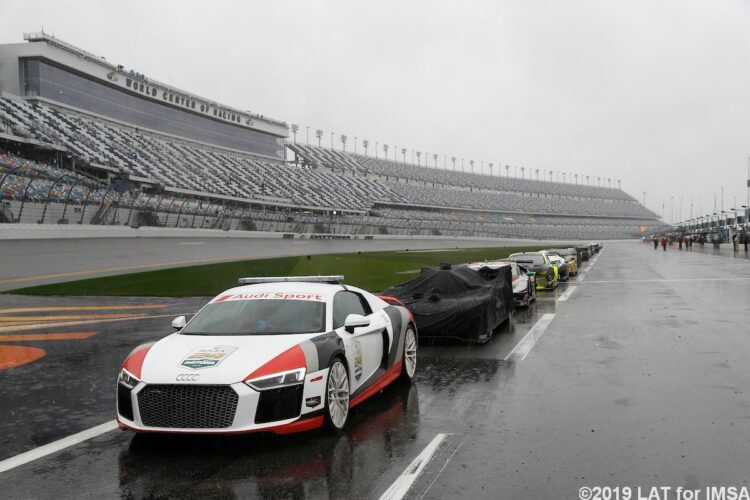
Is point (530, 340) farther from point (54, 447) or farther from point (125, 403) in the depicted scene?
point (54, 447)

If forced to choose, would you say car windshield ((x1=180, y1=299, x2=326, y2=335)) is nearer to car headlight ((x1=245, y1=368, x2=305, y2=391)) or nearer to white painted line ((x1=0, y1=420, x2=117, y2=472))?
car headlight ((x1=245, y1=368, x2=305, y2=391))

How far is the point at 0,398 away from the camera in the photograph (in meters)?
7.36

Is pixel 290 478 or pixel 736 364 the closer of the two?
pixel 290 478

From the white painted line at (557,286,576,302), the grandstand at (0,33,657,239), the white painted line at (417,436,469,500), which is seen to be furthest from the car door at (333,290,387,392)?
the grandstand at (0,33,657,239)

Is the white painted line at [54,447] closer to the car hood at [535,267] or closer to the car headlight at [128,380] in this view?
the car headlight at [128,380]

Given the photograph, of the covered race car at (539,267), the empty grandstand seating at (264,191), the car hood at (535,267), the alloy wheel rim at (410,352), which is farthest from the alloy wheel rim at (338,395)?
the empty grandstand seating at (264,191)

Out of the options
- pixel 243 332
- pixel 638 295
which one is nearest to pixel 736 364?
pixel 243 332

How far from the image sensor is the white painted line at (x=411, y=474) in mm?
4484

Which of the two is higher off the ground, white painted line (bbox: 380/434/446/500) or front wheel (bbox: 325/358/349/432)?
front wheel (bbox: 325/358/349/432)

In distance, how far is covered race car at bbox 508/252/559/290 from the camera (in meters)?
22.4

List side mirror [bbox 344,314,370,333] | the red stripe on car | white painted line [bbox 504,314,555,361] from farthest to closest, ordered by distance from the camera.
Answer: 1. white painted line [bbox 504,314,555,361]
2. side mirror [bbox 344,314,370,333]
3. the red stripe on car

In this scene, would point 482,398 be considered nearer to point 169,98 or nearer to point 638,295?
point 638,295

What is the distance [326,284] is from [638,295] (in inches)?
571

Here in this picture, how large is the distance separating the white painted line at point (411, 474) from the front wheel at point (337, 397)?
33.7 inches
